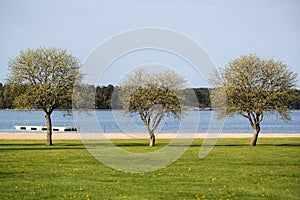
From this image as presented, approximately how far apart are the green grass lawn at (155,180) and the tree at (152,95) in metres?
14.3

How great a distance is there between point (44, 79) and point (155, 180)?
25297 mm

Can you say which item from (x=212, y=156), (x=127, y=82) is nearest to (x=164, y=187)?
(x=212, y=156)

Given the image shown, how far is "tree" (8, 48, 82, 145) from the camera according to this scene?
4312 centimetres

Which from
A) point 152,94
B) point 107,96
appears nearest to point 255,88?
point 152,94

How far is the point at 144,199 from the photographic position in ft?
54.3

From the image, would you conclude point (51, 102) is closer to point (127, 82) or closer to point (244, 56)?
point (127, 82)

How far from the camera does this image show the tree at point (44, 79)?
43125 mm

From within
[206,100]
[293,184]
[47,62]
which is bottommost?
[293,184]

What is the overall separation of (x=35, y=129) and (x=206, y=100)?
46532mm

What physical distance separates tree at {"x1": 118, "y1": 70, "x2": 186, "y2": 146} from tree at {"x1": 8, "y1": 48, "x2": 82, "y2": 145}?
439 centimetres

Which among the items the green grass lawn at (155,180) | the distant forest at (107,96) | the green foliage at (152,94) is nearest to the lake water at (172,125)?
the distant forest at (107,96)

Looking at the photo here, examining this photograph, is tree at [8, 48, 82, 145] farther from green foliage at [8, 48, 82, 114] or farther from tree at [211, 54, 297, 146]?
tree at [211, 54, 297, 146]

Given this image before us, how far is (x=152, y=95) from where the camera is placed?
4338cm

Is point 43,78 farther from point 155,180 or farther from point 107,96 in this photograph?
point 155,180
